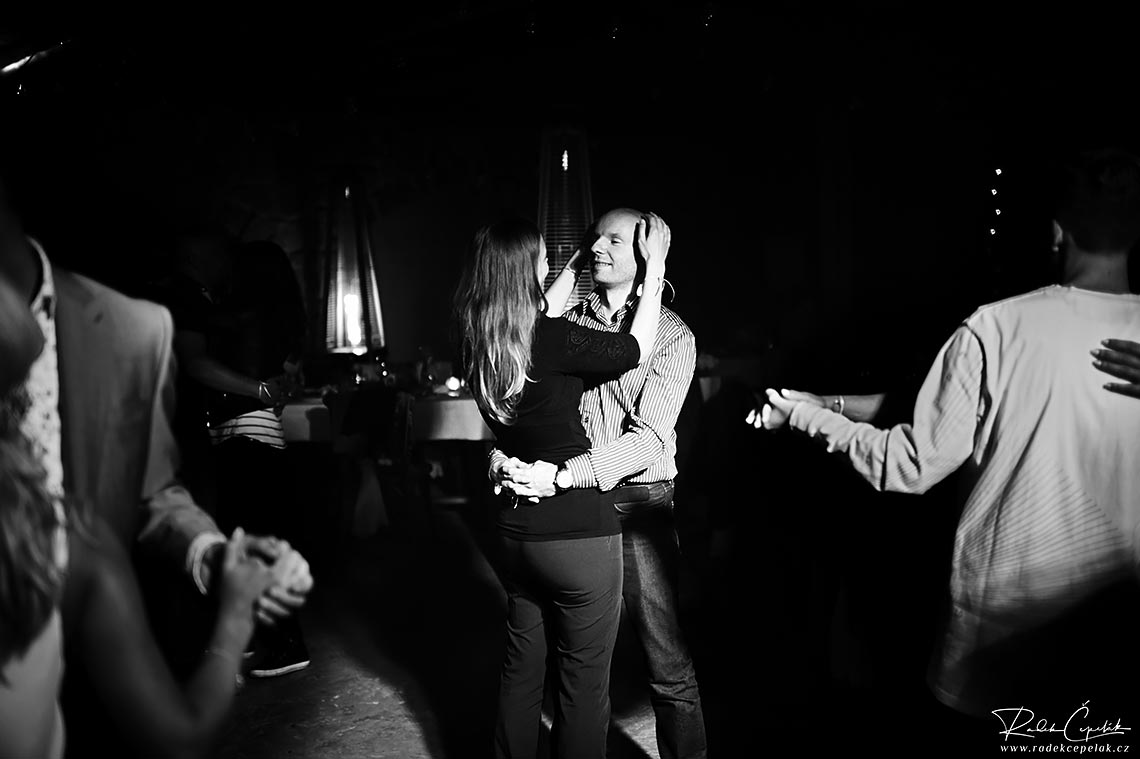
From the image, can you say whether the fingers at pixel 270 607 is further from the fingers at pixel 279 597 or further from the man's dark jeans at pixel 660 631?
the man's dark jeans at pixel 660 631

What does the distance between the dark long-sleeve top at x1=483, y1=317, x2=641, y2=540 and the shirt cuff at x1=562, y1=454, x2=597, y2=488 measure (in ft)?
0.06

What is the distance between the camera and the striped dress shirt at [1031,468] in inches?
60.3

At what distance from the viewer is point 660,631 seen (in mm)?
2229

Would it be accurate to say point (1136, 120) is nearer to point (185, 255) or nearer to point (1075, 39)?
point (1075, 39)

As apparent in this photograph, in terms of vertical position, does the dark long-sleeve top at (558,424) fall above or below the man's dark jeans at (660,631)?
above

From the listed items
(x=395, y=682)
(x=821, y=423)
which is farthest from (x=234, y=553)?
(x=395, y=682)

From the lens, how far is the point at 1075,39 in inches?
192

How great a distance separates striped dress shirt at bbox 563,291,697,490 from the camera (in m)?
2.24

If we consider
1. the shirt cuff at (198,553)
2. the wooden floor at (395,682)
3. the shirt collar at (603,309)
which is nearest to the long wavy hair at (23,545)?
the shirt cuff at (198,553)

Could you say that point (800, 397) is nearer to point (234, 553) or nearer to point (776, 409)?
point (776, 409)

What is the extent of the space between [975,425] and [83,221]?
664 cm

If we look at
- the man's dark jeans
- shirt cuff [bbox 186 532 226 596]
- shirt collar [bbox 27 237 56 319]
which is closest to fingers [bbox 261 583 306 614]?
shirt cuff [bbox 186 532 226 596]

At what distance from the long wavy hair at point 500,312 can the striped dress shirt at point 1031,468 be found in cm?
85

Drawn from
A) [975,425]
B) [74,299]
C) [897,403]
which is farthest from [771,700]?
[74,299]
